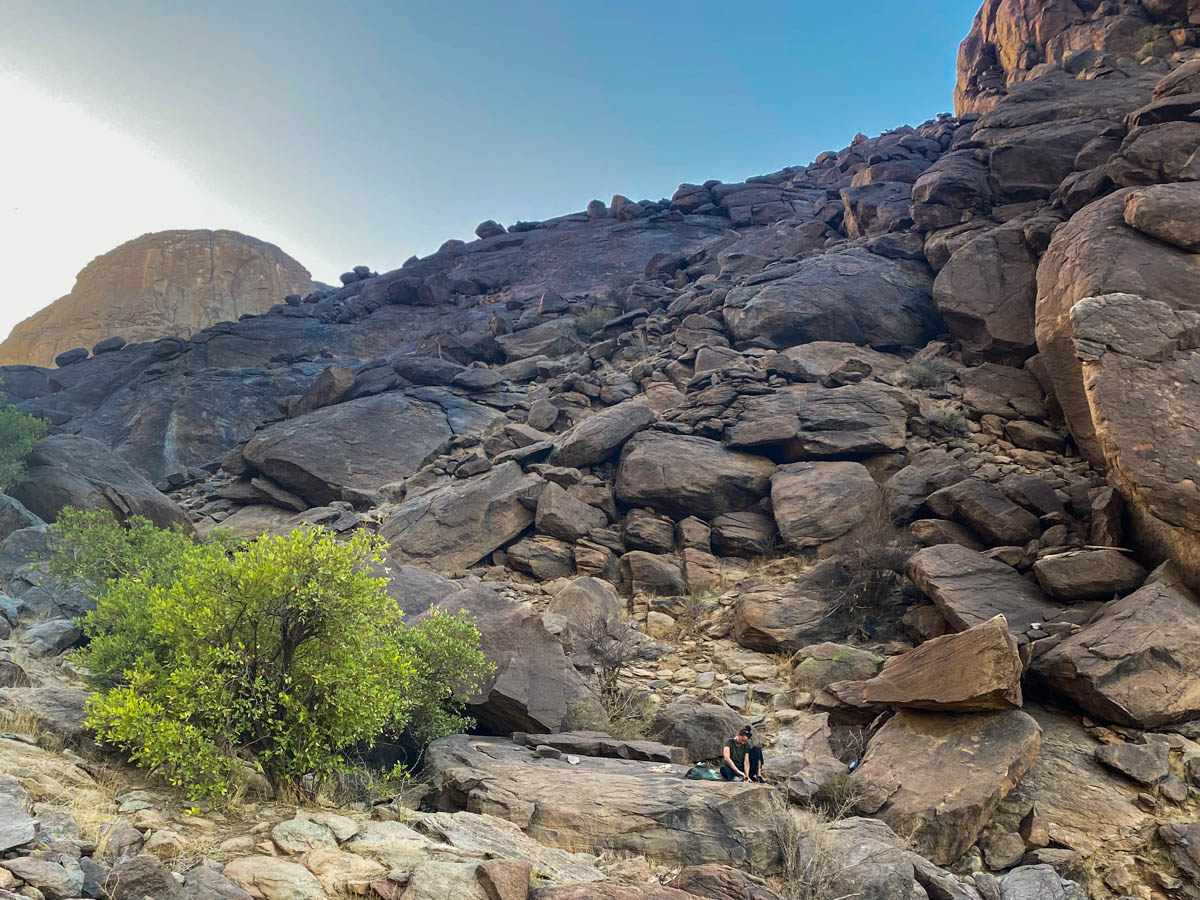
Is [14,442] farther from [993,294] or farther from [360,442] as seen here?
[993,294]

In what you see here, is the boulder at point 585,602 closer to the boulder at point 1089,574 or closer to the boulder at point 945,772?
the boulder at point 945,772

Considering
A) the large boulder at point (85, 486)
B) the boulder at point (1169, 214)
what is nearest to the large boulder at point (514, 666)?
the large boulder at point (85, 486)

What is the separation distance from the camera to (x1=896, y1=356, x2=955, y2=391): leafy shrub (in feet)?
77.9

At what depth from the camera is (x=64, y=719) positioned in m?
8.90

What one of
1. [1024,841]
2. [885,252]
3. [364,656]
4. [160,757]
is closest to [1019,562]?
[1024,841]

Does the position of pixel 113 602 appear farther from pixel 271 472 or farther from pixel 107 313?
pixel 107 313

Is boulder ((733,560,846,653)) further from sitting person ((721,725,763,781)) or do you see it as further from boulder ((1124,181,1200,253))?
boulder ((1124,181,1200,253))

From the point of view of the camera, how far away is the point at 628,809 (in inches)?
321

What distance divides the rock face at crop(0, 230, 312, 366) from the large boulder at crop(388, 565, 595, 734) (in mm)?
60096

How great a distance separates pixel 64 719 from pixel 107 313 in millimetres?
66919

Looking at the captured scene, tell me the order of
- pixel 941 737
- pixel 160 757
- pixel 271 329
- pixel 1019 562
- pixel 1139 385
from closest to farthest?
1. pixel 160 757
2. pixel 941 737
3. pixel 1139 385
4. pixel 1019 562
5. pixel 271 329

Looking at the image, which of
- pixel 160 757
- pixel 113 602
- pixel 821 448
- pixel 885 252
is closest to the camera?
pixel 160 757

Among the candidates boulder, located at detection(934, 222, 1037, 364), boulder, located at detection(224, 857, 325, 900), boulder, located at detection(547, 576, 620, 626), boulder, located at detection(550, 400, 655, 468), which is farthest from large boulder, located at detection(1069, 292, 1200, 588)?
boulder, located at detection(224, 857, 325, 900)

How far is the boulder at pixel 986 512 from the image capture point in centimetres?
1509
